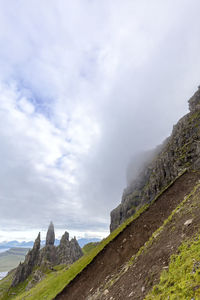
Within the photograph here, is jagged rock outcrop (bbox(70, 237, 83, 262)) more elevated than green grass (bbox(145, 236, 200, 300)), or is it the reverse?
jagged rock outcrop (bbox(70, 237, 83, 262))

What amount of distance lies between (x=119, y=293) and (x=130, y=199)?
4772 inches

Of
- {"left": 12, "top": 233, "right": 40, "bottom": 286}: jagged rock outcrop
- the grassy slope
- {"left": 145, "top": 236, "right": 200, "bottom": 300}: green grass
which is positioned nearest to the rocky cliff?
{"left": 12, "top": 233, "right": 40, "bottom": 286}: jagged rock outcrop

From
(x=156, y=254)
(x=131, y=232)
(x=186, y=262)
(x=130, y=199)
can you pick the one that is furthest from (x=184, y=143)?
(x=130, y=199)

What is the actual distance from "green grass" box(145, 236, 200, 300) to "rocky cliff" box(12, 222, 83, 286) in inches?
5955

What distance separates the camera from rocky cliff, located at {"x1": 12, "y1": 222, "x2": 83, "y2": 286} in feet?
452

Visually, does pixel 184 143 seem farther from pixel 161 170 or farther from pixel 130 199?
pixel 130 199

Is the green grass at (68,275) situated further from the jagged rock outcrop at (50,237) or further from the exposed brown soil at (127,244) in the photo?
the jagged rock outcrop at (50,237)

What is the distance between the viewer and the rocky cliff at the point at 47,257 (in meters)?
138

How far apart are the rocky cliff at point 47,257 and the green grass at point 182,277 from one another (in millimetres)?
151256

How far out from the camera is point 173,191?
34969mm

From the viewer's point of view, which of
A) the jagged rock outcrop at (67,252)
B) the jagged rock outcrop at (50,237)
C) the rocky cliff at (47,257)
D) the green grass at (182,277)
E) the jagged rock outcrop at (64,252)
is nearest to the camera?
the green grass at (182,277)

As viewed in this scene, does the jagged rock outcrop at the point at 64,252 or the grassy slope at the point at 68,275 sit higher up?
the jagged rock outcrop at the point at 64,252

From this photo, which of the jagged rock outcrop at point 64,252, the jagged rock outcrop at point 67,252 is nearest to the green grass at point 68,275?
the jagged rock outcrop at point 64,252

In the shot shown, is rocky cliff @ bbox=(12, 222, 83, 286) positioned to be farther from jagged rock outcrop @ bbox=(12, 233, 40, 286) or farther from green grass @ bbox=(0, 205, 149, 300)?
green grass @ bbox=(0, 205, 149, 300)
